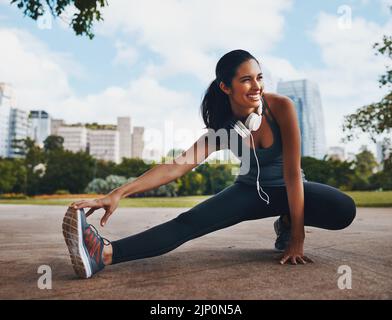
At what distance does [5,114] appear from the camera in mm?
82750

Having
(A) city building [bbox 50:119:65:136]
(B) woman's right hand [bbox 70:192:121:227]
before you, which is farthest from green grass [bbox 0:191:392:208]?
(A) city building [bbox 50:119:65:136]

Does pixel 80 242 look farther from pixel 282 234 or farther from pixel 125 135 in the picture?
pixel 125 135

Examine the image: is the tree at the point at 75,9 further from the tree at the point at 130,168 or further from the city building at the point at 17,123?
the city building at the point at 17,123

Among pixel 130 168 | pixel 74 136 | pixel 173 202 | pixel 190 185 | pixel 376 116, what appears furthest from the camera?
pixel 74 136

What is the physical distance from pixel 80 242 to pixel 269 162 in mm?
1112

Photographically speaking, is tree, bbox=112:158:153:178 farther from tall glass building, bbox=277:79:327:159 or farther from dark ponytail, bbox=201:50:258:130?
dark ponytail, bbox=201:50:258:130

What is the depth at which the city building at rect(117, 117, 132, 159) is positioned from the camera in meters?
86.6

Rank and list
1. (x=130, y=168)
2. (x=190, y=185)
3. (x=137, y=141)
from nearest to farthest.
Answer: (x=190, y=185), (x=130, y=168), (x=137, y=141)

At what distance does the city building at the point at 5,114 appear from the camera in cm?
Answer: 7821

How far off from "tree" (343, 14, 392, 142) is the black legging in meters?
11.0

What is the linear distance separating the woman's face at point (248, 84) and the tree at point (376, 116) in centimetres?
1129

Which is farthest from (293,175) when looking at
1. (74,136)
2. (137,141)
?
(74,136)
